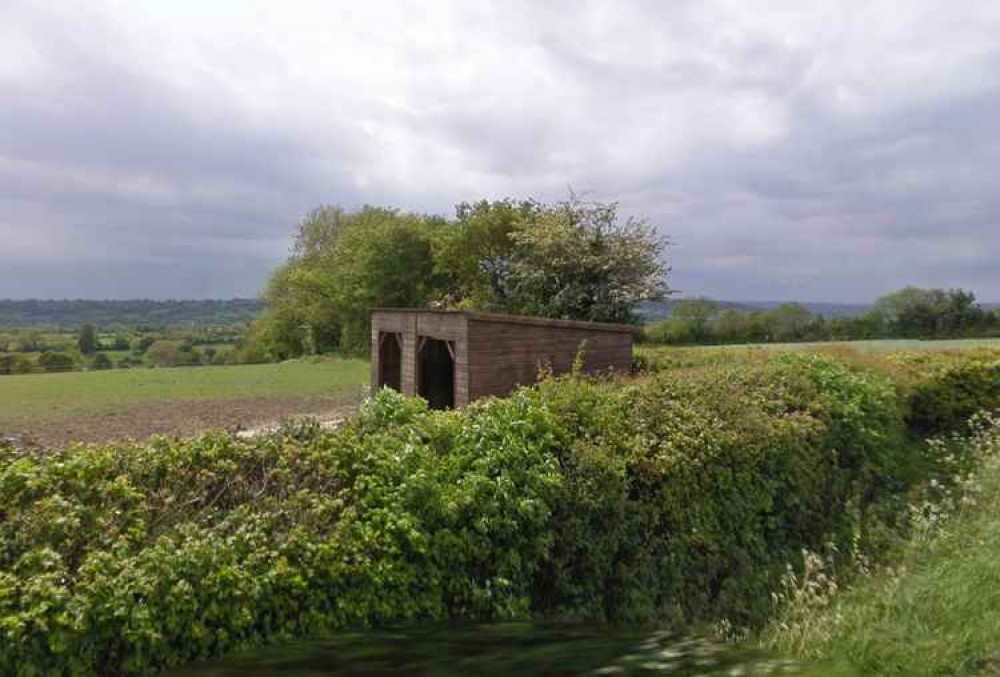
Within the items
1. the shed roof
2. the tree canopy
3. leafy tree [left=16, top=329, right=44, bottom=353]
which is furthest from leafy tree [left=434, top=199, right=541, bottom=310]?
leafy tree [left=16, top=329, right=44, bottom=353]

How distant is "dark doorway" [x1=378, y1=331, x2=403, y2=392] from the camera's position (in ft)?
59.5

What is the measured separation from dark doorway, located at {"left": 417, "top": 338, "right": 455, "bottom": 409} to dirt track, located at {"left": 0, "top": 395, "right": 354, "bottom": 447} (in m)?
2.68

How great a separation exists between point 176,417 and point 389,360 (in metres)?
6.10

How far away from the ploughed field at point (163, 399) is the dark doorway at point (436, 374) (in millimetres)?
3104

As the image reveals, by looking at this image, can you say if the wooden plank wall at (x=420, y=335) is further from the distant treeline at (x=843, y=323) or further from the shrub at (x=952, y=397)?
the distant treeline at (x=843, y=323)

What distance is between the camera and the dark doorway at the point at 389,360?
18.1 m

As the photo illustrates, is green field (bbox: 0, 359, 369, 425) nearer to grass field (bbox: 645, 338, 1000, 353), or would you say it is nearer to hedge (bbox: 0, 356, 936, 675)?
grass field (bbox: 645, 338, 1000, 353)

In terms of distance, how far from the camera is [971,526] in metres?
8.48

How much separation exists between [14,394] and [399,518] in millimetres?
24768

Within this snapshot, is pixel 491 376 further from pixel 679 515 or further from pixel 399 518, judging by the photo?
pixel 399 518

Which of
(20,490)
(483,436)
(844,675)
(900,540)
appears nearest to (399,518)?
(483,436)

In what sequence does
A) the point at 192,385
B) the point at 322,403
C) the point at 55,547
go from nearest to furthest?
1. the point at 55,547
2. the point at 322,403
3. the point at 192,385

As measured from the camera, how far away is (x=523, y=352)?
48.2 feet

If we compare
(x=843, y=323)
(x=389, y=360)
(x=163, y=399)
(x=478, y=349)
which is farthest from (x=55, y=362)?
(x=843, y=323)
